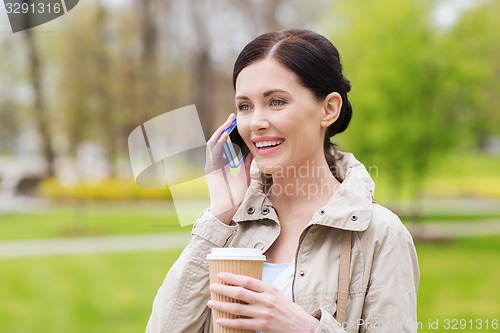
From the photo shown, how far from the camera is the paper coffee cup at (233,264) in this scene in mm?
1519

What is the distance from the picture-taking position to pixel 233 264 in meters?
1.52

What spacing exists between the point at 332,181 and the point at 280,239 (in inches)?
8.2

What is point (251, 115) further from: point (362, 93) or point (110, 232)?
point (110, 232)

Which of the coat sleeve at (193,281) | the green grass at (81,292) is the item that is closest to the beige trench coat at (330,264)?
the coat sleeve at (193,281)

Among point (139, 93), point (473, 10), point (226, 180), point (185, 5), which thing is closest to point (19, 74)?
point (139, 93)

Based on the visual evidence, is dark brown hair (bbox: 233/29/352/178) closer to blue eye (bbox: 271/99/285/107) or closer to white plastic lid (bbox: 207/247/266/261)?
blue eye (bbox: 271/99/285/107)

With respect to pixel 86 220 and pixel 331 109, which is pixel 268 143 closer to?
pixel 331 109

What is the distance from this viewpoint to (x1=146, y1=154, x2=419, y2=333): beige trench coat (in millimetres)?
1596

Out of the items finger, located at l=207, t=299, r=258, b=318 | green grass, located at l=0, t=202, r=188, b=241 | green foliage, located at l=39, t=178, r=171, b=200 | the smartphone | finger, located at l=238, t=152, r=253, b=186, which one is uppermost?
green foliage, located at l=39, t=178, r=171, b=200

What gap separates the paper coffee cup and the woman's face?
29cm

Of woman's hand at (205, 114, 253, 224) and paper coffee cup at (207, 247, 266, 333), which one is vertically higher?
woman's hand at (205, 114, 253, 224)

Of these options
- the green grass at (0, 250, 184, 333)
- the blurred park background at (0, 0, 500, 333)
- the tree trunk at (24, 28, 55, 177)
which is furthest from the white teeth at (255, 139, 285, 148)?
the tree trunk at (24, 28, 55, 177)

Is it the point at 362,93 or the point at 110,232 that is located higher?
the point at 362,93

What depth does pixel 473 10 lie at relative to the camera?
1080 centimetres
